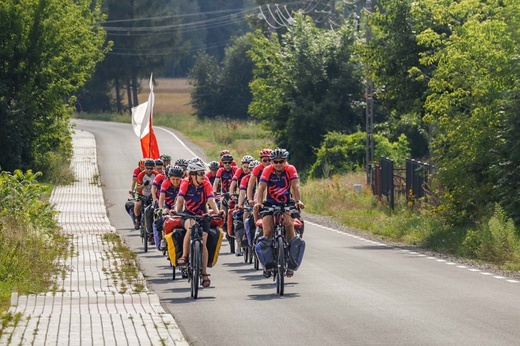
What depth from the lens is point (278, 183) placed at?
16.0 m

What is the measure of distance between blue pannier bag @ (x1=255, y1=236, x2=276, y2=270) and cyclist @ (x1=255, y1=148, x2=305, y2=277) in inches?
8.1

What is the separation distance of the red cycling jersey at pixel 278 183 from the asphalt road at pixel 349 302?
49.9 inches

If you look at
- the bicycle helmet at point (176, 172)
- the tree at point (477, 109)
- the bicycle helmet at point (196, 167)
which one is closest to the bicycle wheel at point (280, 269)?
the bicycle helmet at point (196, 167)

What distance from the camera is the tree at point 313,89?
178 feet

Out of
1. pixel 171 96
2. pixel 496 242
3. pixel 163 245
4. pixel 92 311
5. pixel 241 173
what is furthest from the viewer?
pixel 171 96

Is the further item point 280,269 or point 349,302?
point 280,269

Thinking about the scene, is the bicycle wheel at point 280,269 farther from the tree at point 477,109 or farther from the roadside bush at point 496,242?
the tree at point 477,109

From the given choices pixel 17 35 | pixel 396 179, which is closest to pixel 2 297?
pixel 396 179

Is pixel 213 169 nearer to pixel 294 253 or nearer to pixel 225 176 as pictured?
pixel 225 176

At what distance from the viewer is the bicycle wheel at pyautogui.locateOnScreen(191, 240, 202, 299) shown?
15242mm

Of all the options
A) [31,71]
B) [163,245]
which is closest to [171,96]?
[31,71]

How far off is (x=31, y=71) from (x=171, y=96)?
72.9 meters

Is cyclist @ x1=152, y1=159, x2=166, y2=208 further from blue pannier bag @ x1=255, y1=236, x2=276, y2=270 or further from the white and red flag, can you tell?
the white and red flag

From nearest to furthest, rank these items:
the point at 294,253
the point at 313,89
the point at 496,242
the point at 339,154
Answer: the point at 294,253, the point at 496,242, the point at 339,154, the point at 313,89
